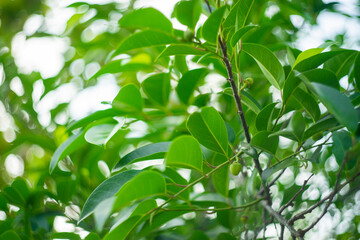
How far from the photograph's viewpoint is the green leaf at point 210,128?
64cm

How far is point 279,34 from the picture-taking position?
1.40 metres

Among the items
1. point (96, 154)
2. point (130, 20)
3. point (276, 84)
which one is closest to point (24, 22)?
point (96, 154)

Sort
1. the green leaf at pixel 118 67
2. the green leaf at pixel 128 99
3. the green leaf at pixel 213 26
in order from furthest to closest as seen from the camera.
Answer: the green leaf at pixel 118 67, the green leaf at pixel 128 99, the green leaf at pixel 213 26

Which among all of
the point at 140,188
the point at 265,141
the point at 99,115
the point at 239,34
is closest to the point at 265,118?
the point at 265,141

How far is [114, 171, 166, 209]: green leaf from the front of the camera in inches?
20.6

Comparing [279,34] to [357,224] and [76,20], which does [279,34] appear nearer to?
[357,224]

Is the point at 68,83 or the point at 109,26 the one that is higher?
the point at 109,26

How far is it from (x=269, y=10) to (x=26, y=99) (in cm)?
106

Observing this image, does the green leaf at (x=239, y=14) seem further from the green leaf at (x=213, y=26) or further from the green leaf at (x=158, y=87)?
the green leaf at (x=158, y=87)

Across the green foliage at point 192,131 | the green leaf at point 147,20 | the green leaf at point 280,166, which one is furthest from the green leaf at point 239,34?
the green leaf at point 280,166

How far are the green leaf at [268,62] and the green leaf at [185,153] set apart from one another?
203 millimetres

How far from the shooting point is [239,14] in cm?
67

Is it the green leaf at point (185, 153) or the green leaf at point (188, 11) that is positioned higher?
the green leaf at point (188, 11)

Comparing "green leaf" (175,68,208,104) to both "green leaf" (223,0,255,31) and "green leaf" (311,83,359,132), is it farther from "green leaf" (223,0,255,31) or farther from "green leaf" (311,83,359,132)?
"green leaf" (311,83,359,132)
